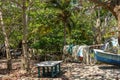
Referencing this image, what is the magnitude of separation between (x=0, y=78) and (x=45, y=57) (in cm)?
1102

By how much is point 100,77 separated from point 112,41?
6332 mm

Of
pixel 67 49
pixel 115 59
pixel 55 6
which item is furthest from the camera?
pixel 67 49

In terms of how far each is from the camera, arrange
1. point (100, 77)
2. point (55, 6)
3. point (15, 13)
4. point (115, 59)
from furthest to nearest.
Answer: point (55, 6), point (15, 13), point (115, 59), point (100, 77)

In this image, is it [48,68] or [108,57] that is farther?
[108,57]

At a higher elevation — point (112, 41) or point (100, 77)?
point (112, 41)

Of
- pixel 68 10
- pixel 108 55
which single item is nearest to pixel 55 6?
pixel 68 10

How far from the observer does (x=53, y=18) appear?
24750mm

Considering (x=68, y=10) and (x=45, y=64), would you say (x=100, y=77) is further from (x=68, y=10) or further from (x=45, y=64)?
(x=68, y=10)

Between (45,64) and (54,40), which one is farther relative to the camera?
(54,40)

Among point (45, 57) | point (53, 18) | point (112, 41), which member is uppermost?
point (53, 18)

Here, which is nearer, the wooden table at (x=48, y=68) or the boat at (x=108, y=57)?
the wooden table at (x=48, y=68)

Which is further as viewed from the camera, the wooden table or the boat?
the boat

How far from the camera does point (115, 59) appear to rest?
1697 cm

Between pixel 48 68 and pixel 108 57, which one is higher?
pixel 108 57
